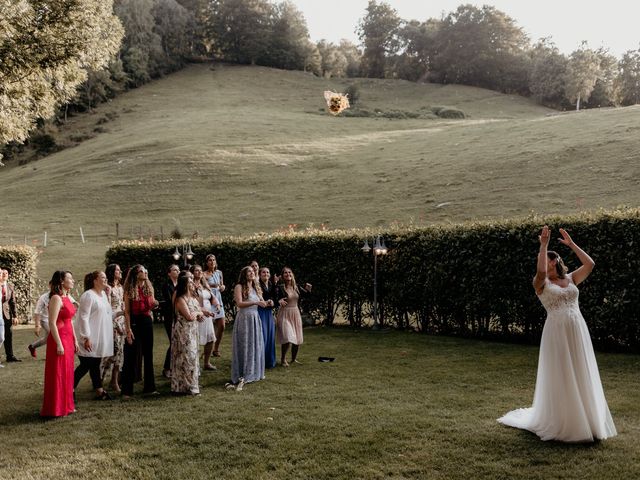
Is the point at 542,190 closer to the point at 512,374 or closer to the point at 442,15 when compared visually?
the point at 512,374

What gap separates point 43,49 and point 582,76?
78.8 m

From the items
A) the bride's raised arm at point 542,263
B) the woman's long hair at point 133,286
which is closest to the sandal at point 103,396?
the woman's long hair at point 133,286

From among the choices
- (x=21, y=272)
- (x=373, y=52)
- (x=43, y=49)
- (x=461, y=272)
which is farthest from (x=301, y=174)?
(x=373, y=52)

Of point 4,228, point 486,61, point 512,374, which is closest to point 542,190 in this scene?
point 512,374

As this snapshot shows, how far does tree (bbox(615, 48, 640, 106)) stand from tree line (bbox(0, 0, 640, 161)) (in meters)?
0.15

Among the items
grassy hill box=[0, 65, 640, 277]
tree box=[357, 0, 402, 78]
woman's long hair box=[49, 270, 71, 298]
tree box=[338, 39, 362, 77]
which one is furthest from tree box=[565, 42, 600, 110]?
woman's long hair box=[49, 270, 71, 298]

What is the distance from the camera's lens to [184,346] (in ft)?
32.6

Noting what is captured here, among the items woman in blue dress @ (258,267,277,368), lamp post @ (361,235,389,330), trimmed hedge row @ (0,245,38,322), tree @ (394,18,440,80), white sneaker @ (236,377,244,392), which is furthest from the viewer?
tree @ (394,18,440,80)

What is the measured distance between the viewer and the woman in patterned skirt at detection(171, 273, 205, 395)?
995 cm

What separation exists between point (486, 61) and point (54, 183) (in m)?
74.3

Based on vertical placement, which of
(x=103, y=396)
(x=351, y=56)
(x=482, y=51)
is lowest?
(x=103, y=396)

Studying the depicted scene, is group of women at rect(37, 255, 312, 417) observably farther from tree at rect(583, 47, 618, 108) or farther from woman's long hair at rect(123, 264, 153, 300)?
tree at rect(583, 47, 618, 108)

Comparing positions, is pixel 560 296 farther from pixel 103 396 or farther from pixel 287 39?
pixel 287 39

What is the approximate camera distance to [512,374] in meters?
11.2
